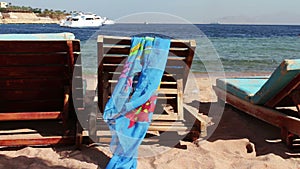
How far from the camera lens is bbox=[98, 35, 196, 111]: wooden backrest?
399 centimetres

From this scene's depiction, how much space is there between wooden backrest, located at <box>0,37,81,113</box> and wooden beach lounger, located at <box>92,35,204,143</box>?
352mm

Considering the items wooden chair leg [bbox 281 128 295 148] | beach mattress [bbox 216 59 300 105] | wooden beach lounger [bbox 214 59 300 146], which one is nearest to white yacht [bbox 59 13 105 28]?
beach mattress [bbox 216 59 300 105]

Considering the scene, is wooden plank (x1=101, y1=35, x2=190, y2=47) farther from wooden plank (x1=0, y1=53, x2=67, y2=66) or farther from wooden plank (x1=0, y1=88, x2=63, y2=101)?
wooden plank (x1=0, y1=88, x2=63, y2=101)

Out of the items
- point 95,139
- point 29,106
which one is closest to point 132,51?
point 95,139

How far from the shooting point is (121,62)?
425 centimetres

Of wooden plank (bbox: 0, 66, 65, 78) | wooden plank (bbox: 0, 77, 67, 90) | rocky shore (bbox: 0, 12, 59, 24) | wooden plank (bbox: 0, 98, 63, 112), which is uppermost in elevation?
wooden plank (bbox: 0, 66, 65, 78)

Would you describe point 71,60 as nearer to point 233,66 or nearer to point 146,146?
point 146,146

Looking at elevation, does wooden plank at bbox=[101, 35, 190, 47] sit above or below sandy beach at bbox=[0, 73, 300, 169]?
above

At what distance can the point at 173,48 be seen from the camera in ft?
13.8

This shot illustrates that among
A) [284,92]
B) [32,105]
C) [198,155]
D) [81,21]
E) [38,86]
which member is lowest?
[81,21]

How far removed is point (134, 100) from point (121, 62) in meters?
0.69

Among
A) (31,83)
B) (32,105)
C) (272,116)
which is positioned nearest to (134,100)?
(31,83)

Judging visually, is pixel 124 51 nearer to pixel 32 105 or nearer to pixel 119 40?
pixel 119 40

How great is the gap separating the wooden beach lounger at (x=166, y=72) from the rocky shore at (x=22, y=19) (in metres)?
105
